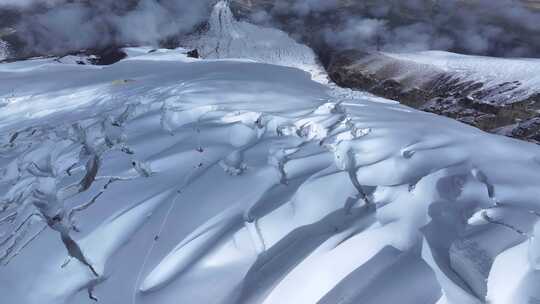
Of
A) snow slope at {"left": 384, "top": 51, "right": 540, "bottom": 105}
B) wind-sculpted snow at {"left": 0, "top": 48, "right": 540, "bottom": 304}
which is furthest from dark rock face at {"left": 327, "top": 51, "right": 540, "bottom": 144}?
wind-sculpted snow at {"left": 0, "top": 48, "right": 540, "bottom": 304}

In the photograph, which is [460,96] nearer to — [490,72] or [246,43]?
[490,72]

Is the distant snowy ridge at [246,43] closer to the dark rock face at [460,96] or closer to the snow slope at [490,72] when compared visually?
the dark rock face at [460,96]

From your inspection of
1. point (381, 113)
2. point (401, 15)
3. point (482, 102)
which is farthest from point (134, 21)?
point (381, 113)

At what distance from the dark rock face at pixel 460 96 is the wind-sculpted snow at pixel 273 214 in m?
46.2

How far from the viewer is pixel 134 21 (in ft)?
408

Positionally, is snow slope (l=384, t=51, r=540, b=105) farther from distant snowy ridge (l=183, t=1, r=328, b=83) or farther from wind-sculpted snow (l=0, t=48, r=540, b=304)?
wind-sculpted snow (l=0, t=48, r=540, b=304)

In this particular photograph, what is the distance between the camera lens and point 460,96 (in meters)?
61.3

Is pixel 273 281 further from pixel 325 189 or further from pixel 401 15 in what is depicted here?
pixel 401 15

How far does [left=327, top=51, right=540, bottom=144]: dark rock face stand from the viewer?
52.3 metres

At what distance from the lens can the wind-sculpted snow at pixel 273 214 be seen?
283cm

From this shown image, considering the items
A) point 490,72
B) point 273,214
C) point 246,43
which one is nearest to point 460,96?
point 490,72

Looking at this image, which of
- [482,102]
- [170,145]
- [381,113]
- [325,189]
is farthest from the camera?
[482,102]

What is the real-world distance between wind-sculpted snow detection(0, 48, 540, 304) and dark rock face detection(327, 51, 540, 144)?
46.2 m

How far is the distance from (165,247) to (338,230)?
1.17 metres
